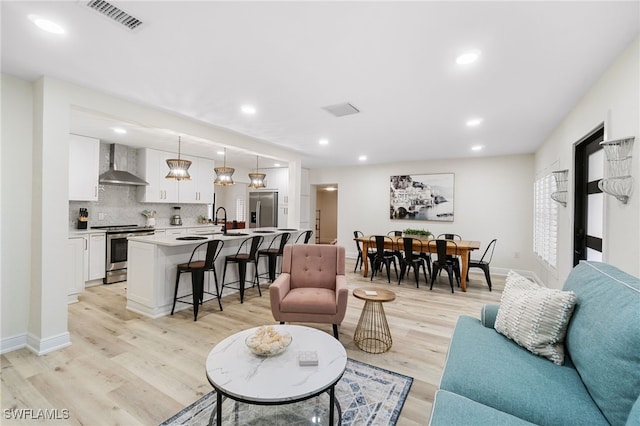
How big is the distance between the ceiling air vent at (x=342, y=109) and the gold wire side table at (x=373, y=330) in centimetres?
208

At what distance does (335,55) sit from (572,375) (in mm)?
2533

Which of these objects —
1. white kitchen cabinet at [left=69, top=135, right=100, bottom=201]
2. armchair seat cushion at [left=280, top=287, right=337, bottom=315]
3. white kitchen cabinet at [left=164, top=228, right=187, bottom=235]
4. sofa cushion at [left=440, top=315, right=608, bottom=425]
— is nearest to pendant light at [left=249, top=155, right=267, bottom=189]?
white kitchen cabinet at [left=164, top=228, right=187, bottom=235]

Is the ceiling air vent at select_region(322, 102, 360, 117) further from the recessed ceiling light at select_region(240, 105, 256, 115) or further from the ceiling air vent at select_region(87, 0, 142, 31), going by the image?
the ceiling air vent at select_region(87, 0, 142, 31)

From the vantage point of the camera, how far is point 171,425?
181cm

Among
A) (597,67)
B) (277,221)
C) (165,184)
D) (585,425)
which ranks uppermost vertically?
(597,67)

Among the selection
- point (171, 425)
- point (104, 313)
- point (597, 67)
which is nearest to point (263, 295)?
point (104, 313)

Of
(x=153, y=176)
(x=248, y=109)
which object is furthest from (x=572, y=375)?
(x=153, y=176)

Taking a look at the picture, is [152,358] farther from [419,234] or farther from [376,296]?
[419,234]

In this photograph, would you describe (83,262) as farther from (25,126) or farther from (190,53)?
(190,53)

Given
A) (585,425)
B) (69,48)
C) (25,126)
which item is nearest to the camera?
(585,425)

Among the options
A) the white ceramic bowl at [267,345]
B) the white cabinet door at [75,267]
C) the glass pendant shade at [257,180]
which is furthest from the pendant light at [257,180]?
the white ceramic bowl at [267,345]

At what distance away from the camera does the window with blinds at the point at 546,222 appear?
159 inches

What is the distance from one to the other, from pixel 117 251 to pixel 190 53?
14.0 ft

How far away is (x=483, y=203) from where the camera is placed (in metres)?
6.48
